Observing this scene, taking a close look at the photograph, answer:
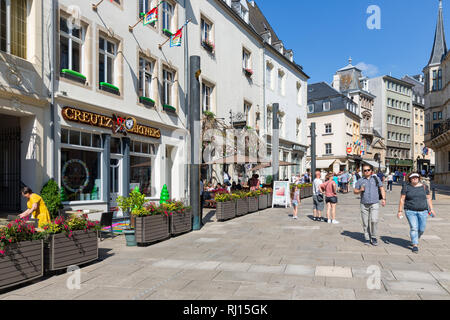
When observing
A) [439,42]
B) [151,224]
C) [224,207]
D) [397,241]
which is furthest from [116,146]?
[439,42]

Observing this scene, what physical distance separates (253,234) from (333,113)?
45.6m

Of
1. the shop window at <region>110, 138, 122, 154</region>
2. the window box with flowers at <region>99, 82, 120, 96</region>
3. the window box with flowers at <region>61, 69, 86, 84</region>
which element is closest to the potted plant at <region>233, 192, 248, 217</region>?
the shop window at <region>110, 138, 122, 154</region>

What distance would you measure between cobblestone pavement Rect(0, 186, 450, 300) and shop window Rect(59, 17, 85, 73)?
19.5 feet

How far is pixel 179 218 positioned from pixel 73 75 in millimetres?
5726

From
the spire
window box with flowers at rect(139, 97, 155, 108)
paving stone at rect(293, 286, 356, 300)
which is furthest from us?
the spire

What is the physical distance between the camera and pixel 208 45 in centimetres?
2097

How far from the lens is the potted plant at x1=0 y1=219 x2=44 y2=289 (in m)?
5.34

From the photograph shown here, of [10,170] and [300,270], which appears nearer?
[300,270]

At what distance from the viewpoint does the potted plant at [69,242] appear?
620cm

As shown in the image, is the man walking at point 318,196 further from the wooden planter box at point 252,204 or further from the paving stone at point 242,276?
the paving stone at point 242,276

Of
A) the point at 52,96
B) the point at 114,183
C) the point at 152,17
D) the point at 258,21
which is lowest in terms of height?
the point at 114,183

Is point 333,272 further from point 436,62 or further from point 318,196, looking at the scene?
point 436,62

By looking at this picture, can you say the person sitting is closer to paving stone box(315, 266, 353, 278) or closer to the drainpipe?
the drainpipe
